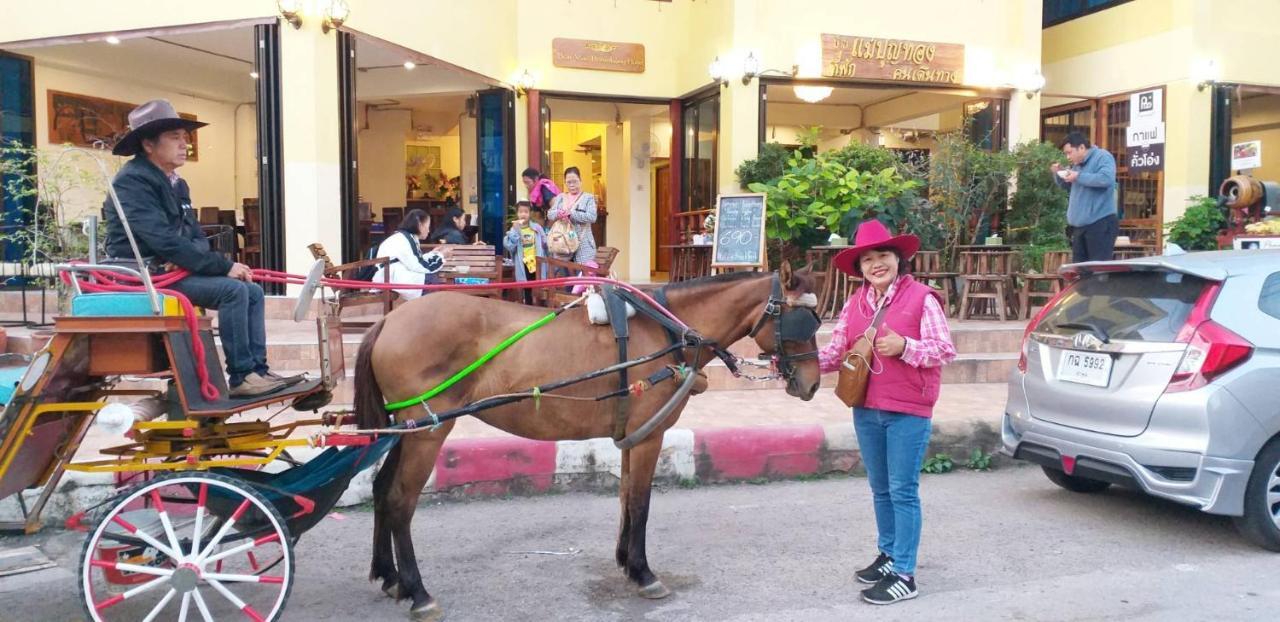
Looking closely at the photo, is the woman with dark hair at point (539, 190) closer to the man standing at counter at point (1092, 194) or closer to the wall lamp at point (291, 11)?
the wall lamp at point (291, 11)

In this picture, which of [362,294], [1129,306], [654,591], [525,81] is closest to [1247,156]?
[1129,306]

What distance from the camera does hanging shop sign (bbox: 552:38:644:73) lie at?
1411 centimetres

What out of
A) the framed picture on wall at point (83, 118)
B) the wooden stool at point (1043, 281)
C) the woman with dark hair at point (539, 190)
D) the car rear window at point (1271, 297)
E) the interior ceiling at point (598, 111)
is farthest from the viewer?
the interior ceiling at point (598, 111)

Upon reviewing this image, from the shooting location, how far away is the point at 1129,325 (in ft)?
17.4

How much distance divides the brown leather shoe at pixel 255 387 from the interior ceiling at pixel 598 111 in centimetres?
1150

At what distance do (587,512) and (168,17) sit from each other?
8.46 m

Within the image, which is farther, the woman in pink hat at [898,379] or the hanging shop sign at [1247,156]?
the hanging shop sign at [1247,156]

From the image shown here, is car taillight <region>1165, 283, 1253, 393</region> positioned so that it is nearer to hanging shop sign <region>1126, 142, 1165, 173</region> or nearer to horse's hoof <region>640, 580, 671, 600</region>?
horse's hoof <region>640, 580, 671, 600</region>

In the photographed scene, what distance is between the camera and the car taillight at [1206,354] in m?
4.88

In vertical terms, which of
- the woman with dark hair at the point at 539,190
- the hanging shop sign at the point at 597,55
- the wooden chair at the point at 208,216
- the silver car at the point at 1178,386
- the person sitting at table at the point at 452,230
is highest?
the hanging shop sign at the point at 597,55

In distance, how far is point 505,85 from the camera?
541 inches

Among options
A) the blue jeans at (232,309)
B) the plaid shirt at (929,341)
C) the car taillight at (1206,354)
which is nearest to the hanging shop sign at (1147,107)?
the car taillight at (1206,354)

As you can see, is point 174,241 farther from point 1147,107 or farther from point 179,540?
point 1147,107

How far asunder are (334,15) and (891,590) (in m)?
8.97
